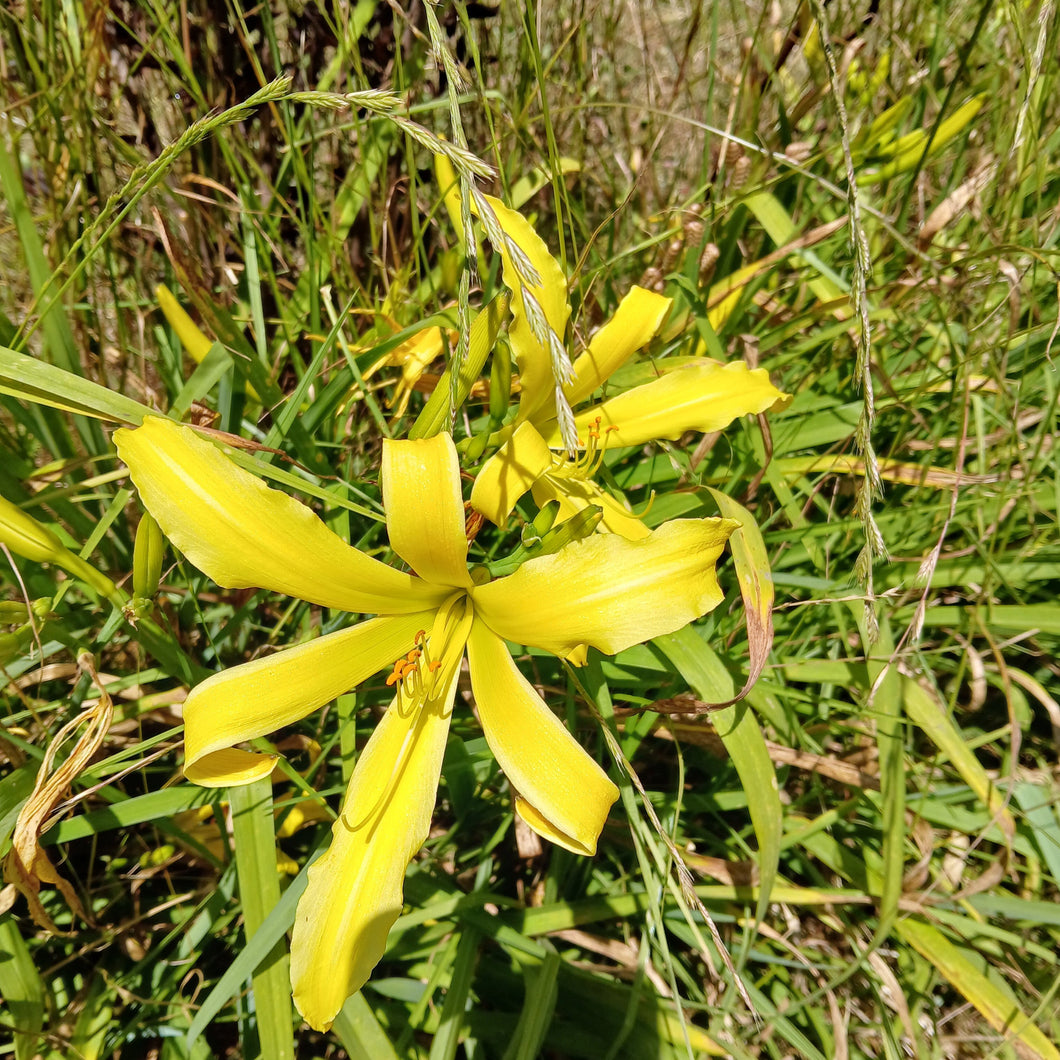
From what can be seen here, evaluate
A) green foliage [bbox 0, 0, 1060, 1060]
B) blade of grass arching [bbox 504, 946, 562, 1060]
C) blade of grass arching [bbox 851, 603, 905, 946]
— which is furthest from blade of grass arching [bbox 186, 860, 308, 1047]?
blade of grass arching [bbox 851, 603, 905, 946]

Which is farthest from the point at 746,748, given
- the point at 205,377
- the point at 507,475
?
the point at 205,377

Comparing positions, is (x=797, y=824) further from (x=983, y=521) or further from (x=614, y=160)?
(x=614, y=160)

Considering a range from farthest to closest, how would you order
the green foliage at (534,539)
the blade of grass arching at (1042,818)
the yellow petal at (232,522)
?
the blade of grass arching at (1042,818), the green foliage at (534,539), the yellow petal at (232,522)

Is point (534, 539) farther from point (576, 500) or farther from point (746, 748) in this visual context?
point (746, 748)

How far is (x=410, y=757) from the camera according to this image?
0.89 metres

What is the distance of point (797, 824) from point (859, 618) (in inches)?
17.6

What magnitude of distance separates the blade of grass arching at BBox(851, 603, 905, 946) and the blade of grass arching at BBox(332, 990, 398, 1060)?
74cm

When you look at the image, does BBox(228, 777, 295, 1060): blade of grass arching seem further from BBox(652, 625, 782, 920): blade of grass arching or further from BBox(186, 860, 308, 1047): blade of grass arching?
BBox(652, 625, 782, 920): blade of grass arching

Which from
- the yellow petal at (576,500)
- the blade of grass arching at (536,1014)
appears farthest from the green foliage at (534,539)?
the yellow petal at (576,500)

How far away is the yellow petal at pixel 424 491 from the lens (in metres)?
0.78

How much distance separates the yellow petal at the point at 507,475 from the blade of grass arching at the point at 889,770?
24.4 inches

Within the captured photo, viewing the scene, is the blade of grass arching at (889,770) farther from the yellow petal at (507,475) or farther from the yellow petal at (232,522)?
the yellow petal at (232,522)

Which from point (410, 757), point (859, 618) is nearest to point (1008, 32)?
point (859, 618)

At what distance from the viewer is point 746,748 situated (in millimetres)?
1097
